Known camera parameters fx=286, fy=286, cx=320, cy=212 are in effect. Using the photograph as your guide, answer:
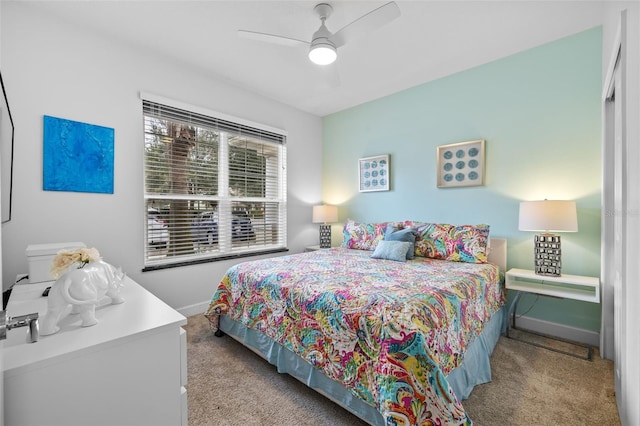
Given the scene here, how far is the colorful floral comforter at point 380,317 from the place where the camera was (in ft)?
4.14

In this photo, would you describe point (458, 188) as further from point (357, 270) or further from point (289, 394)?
point (289, 394)

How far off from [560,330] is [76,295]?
3.51m

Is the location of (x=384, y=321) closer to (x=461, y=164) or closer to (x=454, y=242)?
(x=454, y=242)

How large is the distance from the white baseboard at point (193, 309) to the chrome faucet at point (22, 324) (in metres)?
2.21

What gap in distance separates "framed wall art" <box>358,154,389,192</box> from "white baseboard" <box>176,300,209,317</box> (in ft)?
8.30

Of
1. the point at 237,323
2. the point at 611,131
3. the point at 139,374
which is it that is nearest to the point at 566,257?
the point at 611,131

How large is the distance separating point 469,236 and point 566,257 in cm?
83

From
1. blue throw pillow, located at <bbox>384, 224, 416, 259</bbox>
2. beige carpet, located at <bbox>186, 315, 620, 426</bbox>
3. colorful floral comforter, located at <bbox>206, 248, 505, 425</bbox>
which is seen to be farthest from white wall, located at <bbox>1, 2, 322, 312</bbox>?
blue throw pillow, located at <bbox>384, 224, 416, 259</bbox>

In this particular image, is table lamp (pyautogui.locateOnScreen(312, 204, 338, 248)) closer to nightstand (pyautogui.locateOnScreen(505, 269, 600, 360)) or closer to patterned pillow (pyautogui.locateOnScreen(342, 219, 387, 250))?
patterned pillow (pyautogui.locateOnScreen(342, 219, 387, 250))

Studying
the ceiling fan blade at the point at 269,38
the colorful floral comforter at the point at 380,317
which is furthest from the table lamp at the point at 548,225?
the ceiling fan blade at the point at 269,38

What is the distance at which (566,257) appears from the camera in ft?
8.52

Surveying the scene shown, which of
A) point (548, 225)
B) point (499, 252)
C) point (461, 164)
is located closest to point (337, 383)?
point (548, 225)

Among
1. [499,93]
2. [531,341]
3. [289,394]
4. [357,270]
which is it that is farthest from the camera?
[499,93]

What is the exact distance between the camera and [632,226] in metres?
1.29
